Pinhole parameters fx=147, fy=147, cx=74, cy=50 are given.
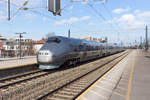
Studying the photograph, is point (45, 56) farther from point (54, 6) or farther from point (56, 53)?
point (54, 6)

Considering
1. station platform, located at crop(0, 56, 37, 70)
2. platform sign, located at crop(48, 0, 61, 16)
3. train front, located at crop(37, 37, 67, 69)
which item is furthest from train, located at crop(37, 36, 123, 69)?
platform sign, located at crop(48, 0, 61, 16)

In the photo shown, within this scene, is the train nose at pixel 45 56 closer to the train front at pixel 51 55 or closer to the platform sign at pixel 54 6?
the train front at pixel 51 55

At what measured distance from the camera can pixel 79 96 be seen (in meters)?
6.49

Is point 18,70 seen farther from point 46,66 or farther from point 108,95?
point 108,95

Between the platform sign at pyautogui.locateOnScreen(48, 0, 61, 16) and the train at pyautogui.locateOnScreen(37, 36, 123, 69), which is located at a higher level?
the platform sign at pyautogui.locateOnScreen(48, 0, 61, 16)

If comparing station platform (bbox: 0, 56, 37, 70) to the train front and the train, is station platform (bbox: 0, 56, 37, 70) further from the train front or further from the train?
the train

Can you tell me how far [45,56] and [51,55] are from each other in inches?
21.2

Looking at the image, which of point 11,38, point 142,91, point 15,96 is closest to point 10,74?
point 15,96

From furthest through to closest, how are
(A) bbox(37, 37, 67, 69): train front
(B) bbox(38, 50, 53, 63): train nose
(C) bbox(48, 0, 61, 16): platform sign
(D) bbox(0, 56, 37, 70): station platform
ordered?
(D) bbox(0, 56, 37, 70): station platform < (A) bbox(37, 37, 67, 69): train front < (B) bbox(38, 50, 53, 63): train nose < (C) bbox(48, 0, 61, 16): platform sign

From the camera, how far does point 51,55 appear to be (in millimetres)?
12281

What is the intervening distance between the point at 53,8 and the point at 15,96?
20.2ft

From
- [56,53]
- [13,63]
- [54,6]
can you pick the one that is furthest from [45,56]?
[13,63]

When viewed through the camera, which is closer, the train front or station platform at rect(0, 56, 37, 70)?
the train front

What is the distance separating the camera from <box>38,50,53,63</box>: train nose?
1220 centimetres
